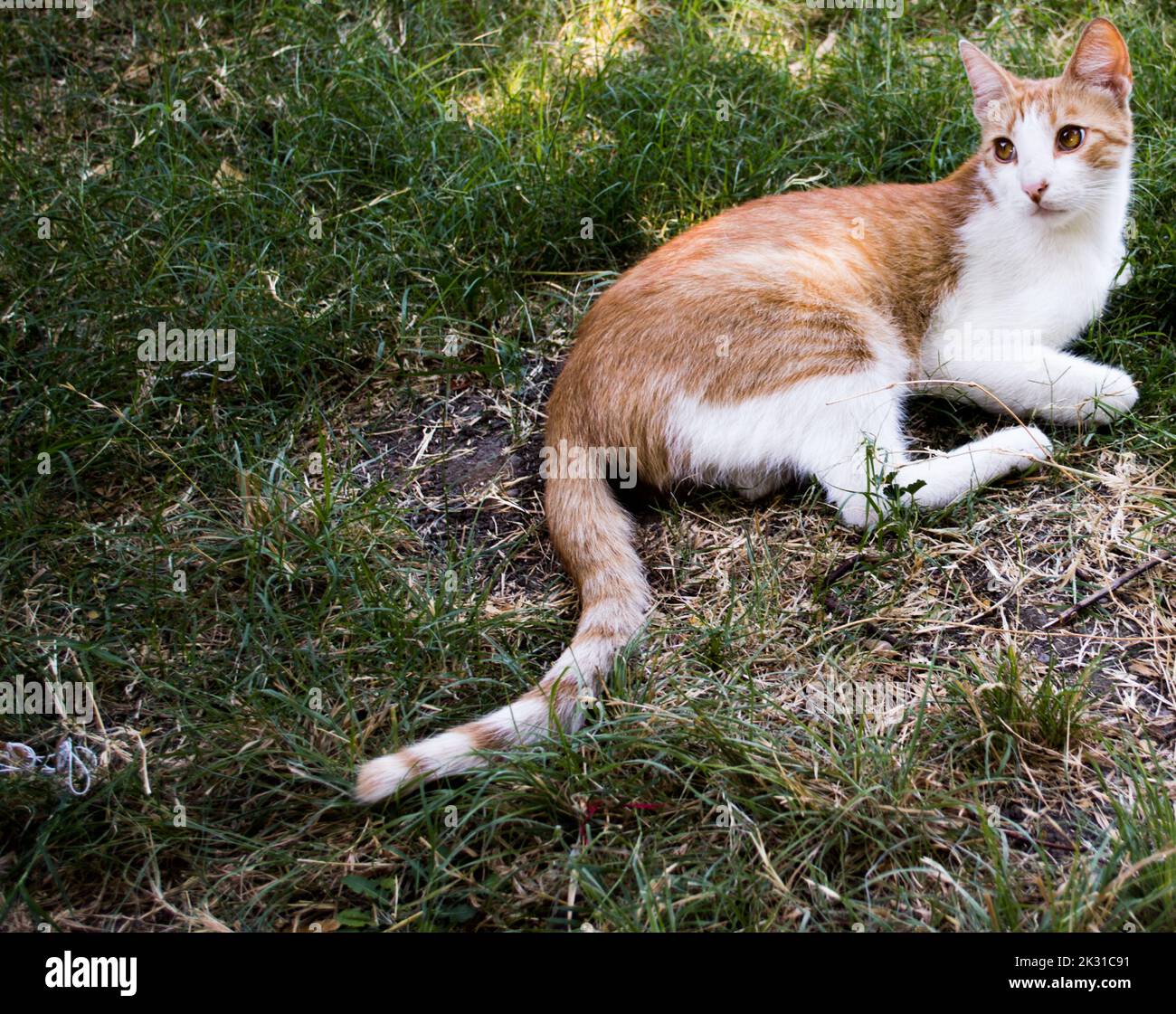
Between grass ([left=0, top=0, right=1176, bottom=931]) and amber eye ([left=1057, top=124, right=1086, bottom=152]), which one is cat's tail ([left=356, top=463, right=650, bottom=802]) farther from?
amber eye ([left=1057, top=124, right=1086, bottom=152])

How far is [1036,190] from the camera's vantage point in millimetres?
3494

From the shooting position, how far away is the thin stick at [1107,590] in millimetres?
2998

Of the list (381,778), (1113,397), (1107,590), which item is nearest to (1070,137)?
(1113,397)

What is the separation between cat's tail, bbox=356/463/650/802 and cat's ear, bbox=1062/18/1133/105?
213 cm

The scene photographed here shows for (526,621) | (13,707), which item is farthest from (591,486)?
(13,707)

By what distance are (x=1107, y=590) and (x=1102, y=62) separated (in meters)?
1.80

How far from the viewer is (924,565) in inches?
126

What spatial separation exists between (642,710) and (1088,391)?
191cm

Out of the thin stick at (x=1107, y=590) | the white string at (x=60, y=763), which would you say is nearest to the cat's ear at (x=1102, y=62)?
the thin stick at (x=1107, y=590)

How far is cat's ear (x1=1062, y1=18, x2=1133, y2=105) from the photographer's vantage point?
137 inches

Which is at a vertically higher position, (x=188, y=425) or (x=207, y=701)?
(x=188, y=425)

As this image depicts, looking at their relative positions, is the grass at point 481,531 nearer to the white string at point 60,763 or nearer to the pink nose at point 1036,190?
the white string at point 60,763

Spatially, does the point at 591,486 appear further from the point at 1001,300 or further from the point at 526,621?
the point at 1001,300

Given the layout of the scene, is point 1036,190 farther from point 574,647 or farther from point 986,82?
point 574,647
